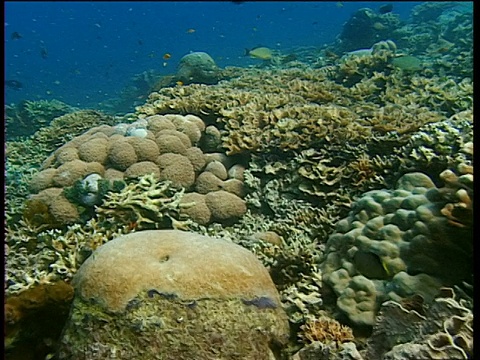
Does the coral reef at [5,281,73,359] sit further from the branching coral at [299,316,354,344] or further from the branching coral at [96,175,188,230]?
the branching coral at [299,316,354,344]

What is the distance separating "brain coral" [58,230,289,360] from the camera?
290cm

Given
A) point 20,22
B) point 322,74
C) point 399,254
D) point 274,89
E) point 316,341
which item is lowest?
point 316,341

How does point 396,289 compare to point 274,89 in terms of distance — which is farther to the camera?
point 274,89

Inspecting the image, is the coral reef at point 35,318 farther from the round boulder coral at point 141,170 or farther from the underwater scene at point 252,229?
the round boulder coral at point 141,170

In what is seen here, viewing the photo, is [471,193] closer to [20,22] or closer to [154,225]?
[154,225]

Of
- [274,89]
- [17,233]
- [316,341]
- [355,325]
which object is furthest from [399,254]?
[274,89]

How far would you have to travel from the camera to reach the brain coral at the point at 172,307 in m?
2.90

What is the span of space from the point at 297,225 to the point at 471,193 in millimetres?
2270

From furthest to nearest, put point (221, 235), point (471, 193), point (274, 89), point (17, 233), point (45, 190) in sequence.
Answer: point (274, 89), point (45, 190), point (221, 235), point (17, 233), point (471, 193)

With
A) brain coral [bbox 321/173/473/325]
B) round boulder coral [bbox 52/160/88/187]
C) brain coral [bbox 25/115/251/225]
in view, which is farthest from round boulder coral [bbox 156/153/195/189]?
brain coral [bbox 321/173/473/325]

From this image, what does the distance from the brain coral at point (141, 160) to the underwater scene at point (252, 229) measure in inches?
1.1

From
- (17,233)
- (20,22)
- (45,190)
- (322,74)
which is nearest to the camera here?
(17,233)

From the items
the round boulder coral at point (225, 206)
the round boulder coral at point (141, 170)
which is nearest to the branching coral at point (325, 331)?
the round boulder coral at point (225, 206)

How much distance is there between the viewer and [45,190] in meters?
5.54
